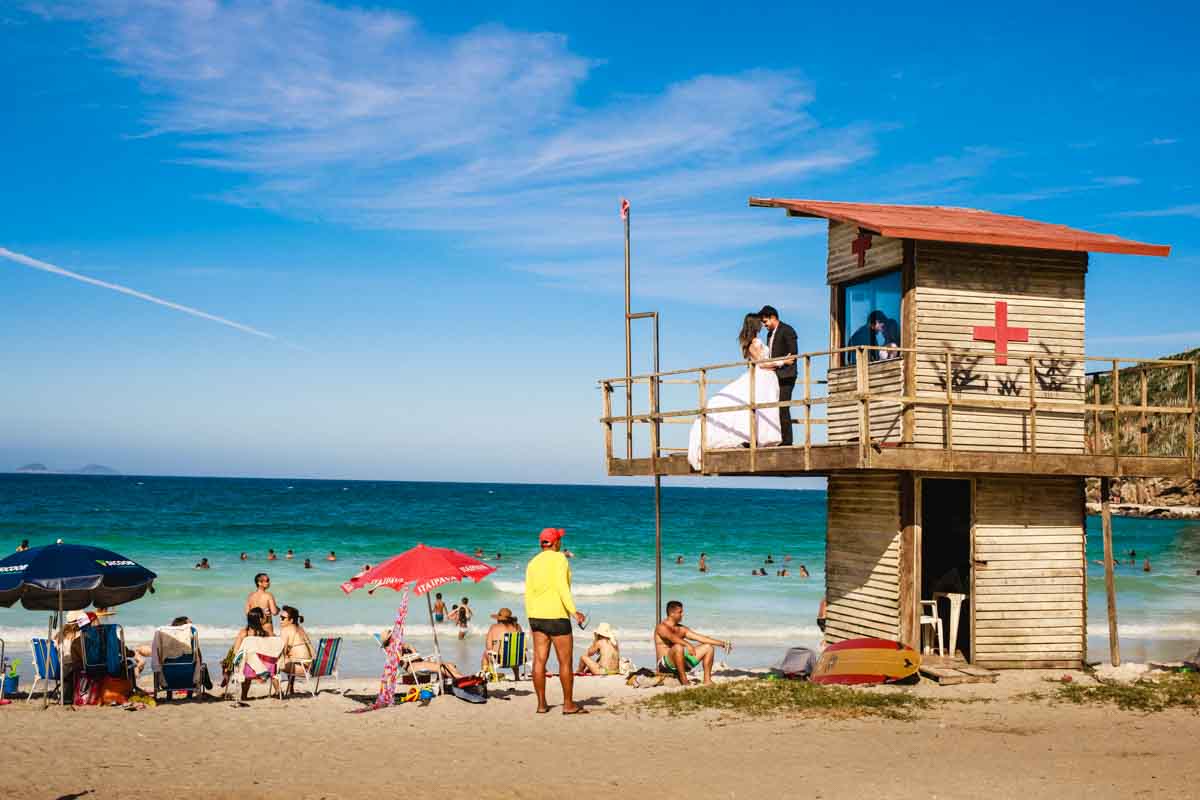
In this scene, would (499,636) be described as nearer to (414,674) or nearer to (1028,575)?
(414,674)

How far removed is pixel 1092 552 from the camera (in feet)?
202

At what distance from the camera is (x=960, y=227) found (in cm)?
1448

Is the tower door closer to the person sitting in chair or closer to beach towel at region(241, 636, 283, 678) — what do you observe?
the person sitting in chair

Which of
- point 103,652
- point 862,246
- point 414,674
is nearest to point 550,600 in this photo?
point 414,674

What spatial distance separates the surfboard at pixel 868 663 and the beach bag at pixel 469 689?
13.2 ft

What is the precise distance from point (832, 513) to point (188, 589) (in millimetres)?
26014

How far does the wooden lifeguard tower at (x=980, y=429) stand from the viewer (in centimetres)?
1423

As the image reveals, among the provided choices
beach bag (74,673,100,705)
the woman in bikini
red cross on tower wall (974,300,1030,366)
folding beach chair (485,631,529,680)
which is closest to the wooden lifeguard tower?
red cross on tower wall (974,300,1030,366)

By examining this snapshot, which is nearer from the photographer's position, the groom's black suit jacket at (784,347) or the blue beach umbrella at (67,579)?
the blue beach umbrella at (67,579)

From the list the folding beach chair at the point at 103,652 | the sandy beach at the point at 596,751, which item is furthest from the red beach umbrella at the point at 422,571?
the folding beach chair at the point at 103,652

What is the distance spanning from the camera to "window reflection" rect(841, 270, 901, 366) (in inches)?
585

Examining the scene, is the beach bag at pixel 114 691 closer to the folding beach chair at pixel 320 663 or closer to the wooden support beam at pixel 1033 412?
the folding beach chair at pixel 320 663

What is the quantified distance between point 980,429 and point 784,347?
2.62 metres

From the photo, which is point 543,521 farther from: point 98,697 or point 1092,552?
point 98,697
